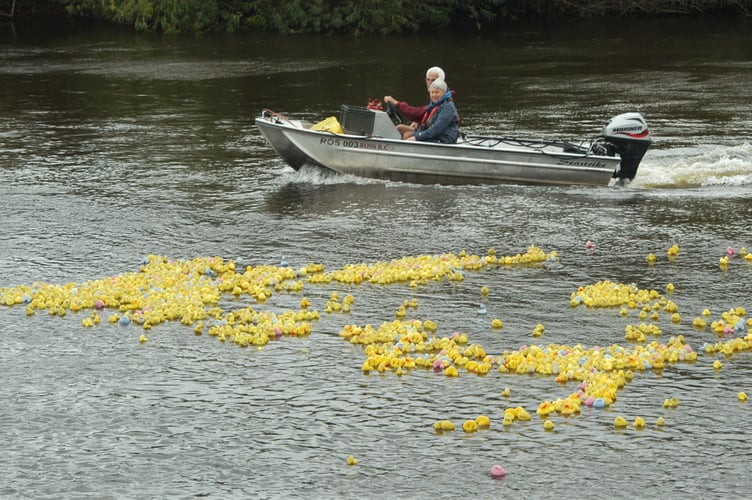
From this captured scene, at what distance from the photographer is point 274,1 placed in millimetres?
48969

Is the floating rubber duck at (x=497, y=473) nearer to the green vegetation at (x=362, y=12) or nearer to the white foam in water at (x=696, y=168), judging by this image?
the white foam in water at (x=696, y=168)

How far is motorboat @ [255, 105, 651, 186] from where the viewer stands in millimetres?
18734

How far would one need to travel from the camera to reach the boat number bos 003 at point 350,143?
1902 centimetres

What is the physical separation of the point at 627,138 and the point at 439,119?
3048mm

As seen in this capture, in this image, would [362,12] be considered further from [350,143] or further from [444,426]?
[444,426]

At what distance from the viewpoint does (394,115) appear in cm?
1959

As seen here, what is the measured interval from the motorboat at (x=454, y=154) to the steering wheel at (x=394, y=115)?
4 centimetres

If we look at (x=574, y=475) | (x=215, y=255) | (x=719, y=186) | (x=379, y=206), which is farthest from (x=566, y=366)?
(x=719, y=186)

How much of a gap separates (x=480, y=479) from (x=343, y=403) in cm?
190

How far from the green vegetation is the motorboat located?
28.0 m

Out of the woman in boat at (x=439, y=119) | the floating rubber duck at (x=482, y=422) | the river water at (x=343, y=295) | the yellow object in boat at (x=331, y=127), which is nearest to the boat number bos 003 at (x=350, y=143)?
the yellow object in boat at (x=331, y=127)

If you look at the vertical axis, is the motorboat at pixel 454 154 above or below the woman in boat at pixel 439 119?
below

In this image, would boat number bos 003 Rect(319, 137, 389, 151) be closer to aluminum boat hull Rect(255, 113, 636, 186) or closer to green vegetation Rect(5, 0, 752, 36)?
aluminum boat hull Rect(255, 113, 636, 186)

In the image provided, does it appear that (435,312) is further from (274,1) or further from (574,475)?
(274,1)
